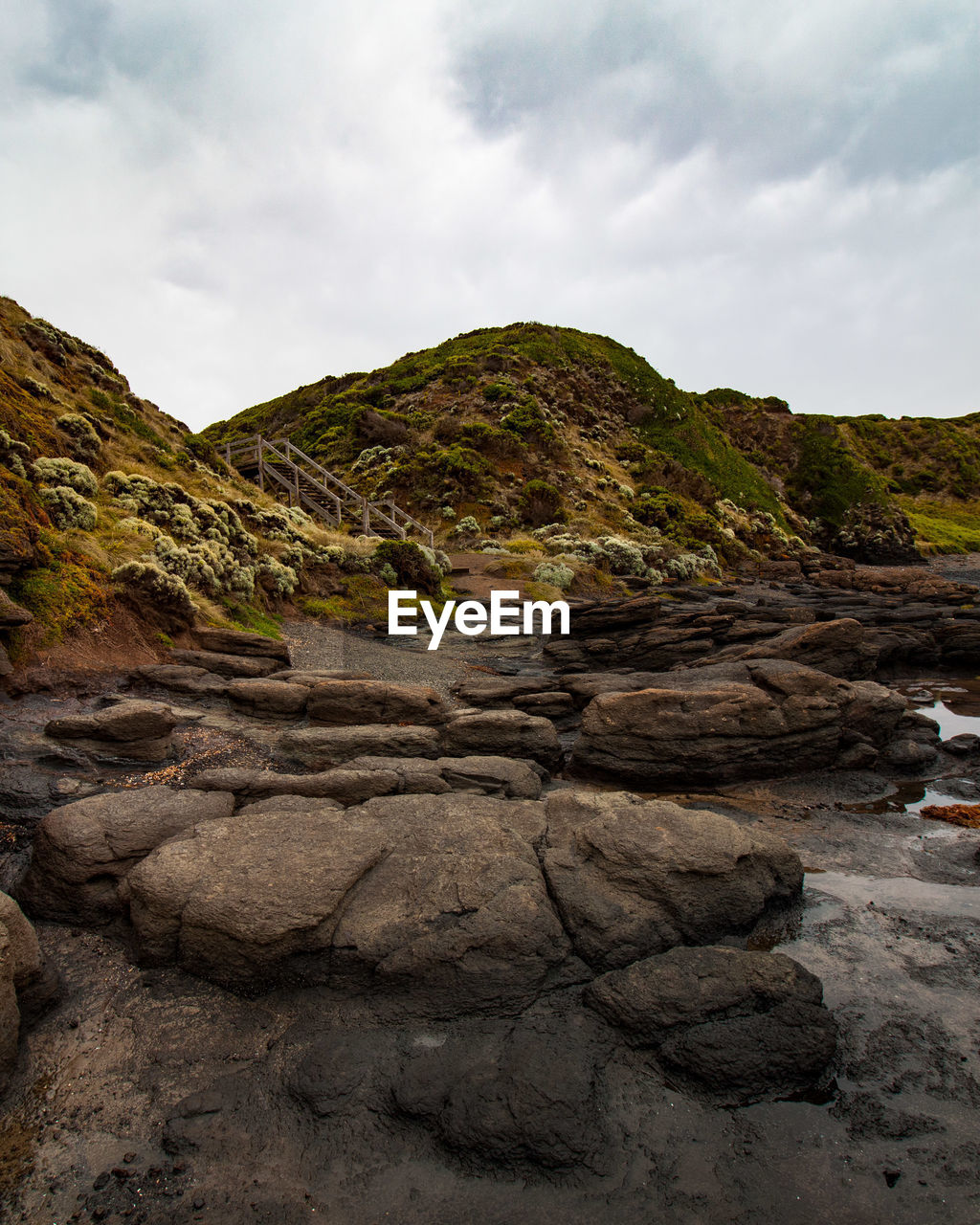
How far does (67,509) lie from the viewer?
41.6 feet

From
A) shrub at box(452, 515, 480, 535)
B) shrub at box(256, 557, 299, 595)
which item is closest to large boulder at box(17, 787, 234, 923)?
shrub at box(256, 557, 299, 595)

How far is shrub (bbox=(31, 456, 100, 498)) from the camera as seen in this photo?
44.1 feet

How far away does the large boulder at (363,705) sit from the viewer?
32.8ft

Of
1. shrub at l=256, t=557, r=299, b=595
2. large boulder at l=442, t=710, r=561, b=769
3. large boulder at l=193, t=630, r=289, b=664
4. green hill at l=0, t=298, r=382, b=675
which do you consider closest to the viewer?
large boulder at l=442, t=710, r=561, b=769

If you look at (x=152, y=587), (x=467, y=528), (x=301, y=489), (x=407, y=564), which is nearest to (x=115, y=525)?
(x=152, y=587)

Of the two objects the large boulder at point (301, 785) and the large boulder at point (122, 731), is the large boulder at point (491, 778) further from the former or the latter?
the large boulder at point (122, 731)

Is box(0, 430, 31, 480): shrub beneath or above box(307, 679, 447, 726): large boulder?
above

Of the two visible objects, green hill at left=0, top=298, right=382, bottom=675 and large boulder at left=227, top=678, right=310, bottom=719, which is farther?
green hill at left=0, top=298, right=382, bottom=675

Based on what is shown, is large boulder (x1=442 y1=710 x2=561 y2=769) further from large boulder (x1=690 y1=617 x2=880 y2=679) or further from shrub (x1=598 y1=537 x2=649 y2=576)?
shrub (x1=598 y1=537 x2=649 y2=576)

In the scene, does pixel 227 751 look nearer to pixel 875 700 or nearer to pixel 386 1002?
pixel 386 1002

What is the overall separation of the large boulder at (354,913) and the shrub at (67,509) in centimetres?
1058

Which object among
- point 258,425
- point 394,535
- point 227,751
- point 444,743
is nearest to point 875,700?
point 444,743

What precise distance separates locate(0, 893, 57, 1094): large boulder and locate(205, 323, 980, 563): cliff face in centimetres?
3617

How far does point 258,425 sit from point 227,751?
231 ft
